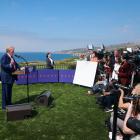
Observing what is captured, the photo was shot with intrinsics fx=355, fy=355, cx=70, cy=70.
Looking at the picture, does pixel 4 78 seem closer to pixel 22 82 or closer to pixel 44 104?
pixel 44 104

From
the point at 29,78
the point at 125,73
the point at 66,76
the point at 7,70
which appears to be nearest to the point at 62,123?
the point at 7,70

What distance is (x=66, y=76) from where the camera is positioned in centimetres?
1992

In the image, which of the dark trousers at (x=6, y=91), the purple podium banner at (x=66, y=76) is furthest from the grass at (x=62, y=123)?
the purple podium banner at (x=66, y=76)

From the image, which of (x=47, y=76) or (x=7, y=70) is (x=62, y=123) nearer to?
(x=7, y=70)

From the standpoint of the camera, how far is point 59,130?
31.5 ft

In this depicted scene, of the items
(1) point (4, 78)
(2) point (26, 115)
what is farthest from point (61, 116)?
Answer: (1) point (4, 78)

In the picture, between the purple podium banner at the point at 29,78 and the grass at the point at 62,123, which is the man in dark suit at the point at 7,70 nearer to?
the grass at the point at 62,123

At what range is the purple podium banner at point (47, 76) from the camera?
1972 cm

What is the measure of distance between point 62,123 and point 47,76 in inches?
379

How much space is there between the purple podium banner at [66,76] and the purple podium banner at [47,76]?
0.28 metres

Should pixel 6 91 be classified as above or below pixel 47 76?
above

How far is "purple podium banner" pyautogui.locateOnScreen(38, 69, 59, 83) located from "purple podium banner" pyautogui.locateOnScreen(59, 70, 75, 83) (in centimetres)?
28

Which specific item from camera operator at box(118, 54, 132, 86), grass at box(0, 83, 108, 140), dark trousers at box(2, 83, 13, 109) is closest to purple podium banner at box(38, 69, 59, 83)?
grass at box(0, 83, 108, 140)

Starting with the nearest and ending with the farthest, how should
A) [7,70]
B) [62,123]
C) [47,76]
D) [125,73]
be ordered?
[62,123]
[7,70]
[125,73]
[47,76]
